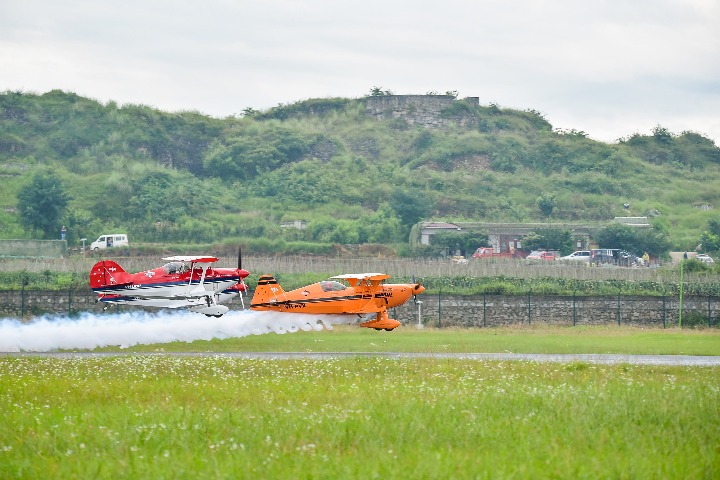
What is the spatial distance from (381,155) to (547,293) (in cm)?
7511

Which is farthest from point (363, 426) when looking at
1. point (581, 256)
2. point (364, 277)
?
point (581, 256)

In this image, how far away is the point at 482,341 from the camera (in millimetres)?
45125

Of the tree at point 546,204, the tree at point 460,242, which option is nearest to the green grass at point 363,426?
the tree at point 460,242

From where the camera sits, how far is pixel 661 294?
6003 cm

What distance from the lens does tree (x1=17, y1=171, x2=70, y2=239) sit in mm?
93750

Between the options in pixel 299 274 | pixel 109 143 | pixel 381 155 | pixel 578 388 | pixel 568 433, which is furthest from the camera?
pixel 381 155

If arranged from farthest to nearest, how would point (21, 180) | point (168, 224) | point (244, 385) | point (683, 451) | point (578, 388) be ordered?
point (21, 180) → point (168, 224) → point (244, 385) → point (578, 388) → point (683, 451)

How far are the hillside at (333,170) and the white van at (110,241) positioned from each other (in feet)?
19.0

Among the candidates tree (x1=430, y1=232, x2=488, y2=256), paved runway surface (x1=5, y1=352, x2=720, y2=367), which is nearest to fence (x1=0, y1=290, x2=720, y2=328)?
paved runway surface (x1=5, y1=352, x2=720, y2=367)

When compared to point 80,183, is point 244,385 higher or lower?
lower

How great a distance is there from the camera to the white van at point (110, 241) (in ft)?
282

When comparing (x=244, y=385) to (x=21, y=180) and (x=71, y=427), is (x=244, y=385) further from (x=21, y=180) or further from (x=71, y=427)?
(x=21, y=180)

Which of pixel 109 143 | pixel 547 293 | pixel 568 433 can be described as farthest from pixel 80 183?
pixel 568 433

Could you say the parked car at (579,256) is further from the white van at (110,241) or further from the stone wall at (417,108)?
the stone wall at (417,108)
